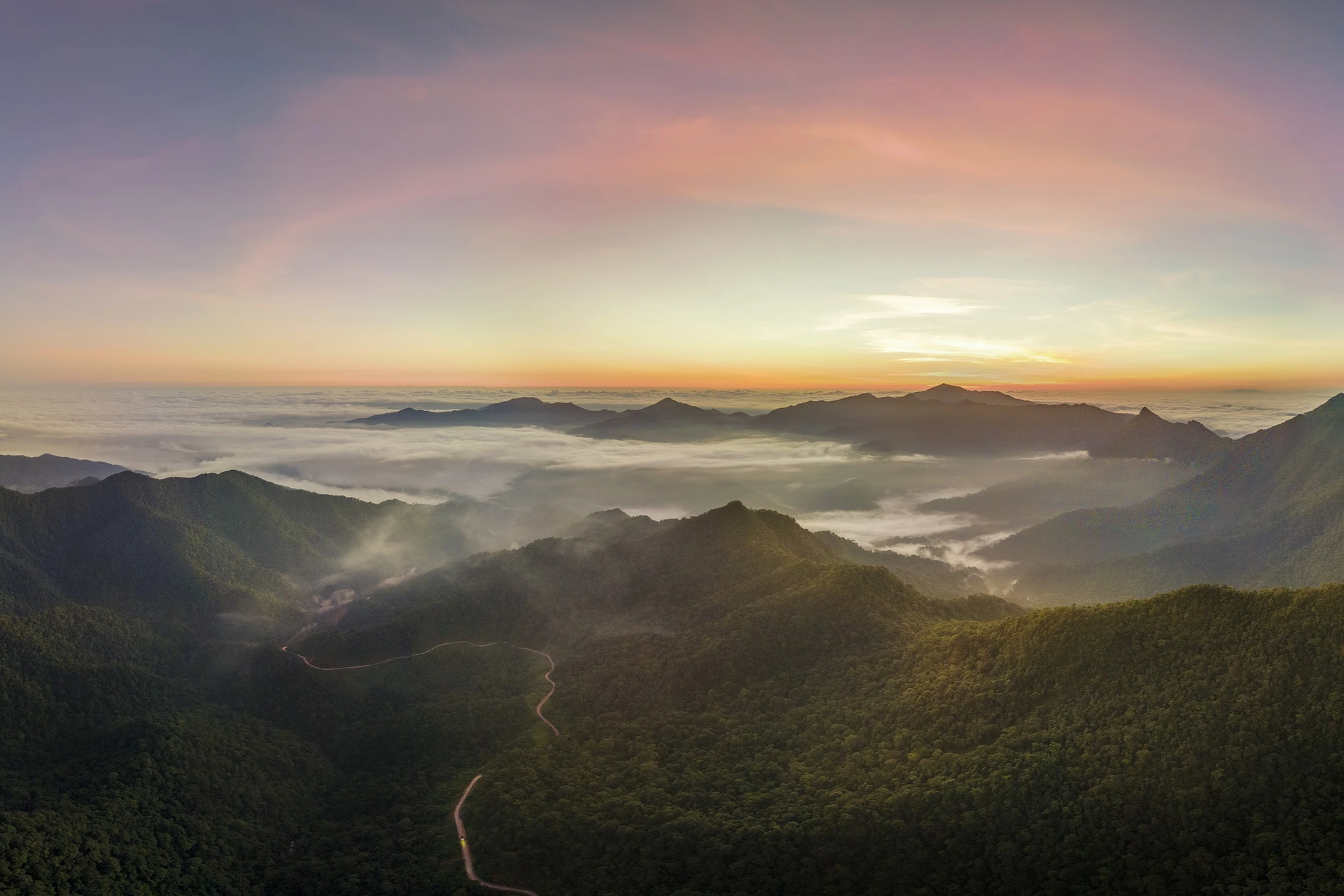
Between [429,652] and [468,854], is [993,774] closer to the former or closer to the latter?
[468,854]

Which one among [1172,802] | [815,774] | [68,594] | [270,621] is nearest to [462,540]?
[270,621]

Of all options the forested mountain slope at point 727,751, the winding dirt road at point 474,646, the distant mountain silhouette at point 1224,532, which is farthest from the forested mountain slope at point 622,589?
the distant mountain silhouette at point 1224,532

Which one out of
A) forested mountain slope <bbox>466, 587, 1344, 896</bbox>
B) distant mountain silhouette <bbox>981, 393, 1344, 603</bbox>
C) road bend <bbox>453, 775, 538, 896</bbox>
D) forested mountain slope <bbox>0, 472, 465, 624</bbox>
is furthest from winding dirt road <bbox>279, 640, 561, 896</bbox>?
distant mountain silhouette <bbox>981, 393, 1344, 603</bbox>

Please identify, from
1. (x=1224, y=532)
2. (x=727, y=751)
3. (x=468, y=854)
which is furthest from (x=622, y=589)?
(x=1224, y=532)

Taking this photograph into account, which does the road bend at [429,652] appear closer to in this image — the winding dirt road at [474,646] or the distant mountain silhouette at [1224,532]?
the winding dirt road at [474,646]

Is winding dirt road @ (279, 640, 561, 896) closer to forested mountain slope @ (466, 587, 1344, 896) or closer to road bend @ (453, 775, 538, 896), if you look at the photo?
road bend @ (453, 775, 538, 896)

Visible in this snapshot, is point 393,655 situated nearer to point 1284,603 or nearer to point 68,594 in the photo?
point 68,594
